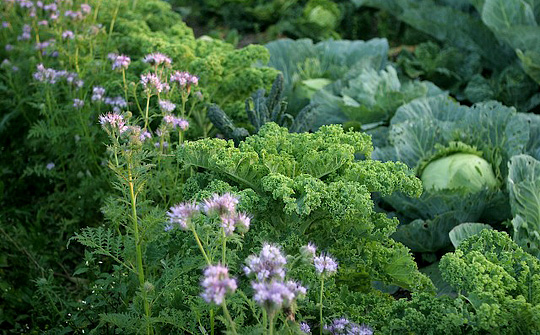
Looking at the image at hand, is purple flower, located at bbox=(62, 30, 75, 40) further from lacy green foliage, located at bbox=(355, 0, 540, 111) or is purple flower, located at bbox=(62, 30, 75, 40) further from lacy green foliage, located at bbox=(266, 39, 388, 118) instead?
lacy green foliage, located at bbox=(355, 0, 540, 111)

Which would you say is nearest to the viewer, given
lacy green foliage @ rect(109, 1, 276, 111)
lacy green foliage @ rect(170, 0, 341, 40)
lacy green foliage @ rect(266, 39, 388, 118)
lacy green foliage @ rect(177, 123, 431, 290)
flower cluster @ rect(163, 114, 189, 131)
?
lacy green foliage @ rect(177, 123, 431, 290)

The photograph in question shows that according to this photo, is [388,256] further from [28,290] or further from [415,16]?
[415,16]

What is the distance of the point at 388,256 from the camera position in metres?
2.75

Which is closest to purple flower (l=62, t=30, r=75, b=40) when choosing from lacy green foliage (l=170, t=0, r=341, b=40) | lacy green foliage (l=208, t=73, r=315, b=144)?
lacy green foliage (l=208, t=73, r=315, b=144)

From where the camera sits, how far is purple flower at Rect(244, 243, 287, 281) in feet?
5.59

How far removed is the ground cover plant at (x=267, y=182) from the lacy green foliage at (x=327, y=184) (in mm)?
11

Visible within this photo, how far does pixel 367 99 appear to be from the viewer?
461 cm

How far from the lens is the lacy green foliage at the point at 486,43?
16.7ft

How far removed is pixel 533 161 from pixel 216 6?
5832mm

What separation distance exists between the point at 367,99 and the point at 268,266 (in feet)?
10.0

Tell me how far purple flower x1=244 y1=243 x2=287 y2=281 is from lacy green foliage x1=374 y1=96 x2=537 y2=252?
1767mm

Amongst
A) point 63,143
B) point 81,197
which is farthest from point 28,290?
point 63,143

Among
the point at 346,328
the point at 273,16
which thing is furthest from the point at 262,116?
the point at 273,16

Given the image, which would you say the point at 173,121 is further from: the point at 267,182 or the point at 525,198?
the point at 525,198
